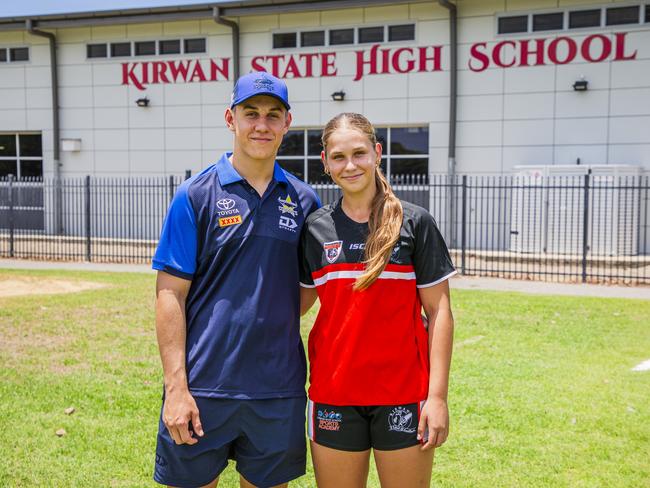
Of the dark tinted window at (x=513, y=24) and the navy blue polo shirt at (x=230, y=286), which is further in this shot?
the dark tinted window at (x=513, y=24)

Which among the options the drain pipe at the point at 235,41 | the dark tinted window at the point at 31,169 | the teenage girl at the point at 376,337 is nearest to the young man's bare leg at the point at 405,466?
the teenage girl at the point at 376,337

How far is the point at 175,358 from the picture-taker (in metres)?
2.86

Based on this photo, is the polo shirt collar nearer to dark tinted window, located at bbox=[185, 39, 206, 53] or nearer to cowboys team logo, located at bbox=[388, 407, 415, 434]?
cowboys team logo, located at bbox=[388, 407, 415, 434]

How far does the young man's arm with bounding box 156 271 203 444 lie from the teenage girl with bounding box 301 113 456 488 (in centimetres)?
51

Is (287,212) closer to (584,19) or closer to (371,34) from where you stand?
(584,19)

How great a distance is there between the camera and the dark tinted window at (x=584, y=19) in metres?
18.3

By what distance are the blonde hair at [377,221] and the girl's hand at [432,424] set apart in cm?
56

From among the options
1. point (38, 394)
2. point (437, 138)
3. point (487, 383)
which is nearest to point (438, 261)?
point (487, 383)

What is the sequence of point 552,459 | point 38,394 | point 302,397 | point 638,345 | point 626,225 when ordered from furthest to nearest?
point 626,225 → point 638,345 → point 38,394 → point 552,459 → point 302,397

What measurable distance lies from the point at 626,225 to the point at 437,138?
5629 millimetres

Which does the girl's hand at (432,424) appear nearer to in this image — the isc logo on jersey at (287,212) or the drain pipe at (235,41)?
the isc logo on jersey at (287,212)

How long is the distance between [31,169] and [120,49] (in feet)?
16.8

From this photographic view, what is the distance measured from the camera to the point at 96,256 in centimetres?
1936

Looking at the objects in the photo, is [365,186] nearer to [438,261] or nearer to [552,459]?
[438,261]
